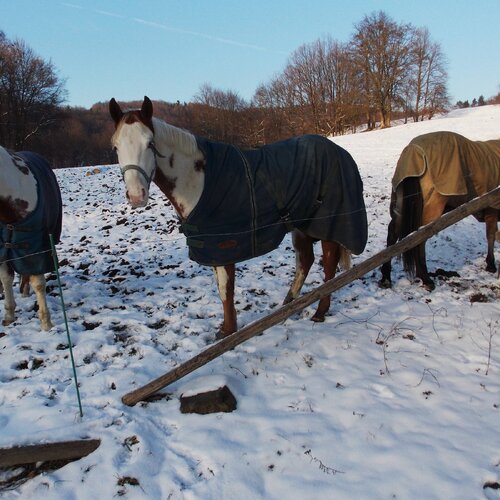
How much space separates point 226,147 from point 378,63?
3657 cm

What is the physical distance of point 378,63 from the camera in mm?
33625

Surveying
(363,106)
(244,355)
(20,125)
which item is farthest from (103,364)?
(363,106)

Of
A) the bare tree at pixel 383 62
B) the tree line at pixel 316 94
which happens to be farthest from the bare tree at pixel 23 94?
the bare tree at pixel 383 62

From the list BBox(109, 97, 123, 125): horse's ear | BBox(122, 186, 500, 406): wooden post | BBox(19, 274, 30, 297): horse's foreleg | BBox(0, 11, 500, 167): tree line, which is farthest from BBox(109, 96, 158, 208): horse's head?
BBox(0, 11, 500, 167): tree line

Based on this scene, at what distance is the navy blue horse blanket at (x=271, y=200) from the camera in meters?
3.25

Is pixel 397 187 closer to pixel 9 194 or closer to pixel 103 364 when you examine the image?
pixel 103 364

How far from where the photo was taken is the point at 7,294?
161 inches

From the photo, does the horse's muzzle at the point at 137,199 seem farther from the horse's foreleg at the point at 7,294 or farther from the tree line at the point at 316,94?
the tree line at the point at 316,94

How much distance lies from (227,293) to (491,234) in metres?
4.45

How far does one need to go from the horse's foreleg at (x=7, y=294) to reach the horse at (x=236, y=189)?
2.25m

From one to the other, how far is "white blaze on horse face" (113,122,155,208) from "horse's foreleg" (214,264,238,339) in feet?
3.76

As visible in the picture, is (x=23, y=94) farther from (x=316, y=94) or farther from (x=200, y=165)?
(x=200, y=165)

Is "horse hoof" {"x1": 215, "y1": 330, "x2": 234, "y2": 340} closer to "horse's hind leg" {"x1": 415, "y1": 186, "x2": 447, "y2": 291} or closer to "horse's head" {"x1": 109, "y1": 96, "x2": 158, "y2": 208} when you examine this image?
"horse's head" {"x1": 109, "y1": 96, "x2": 158, "y2": 208}

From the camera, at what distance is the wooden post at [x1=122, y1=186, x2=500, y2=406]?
104 inches
